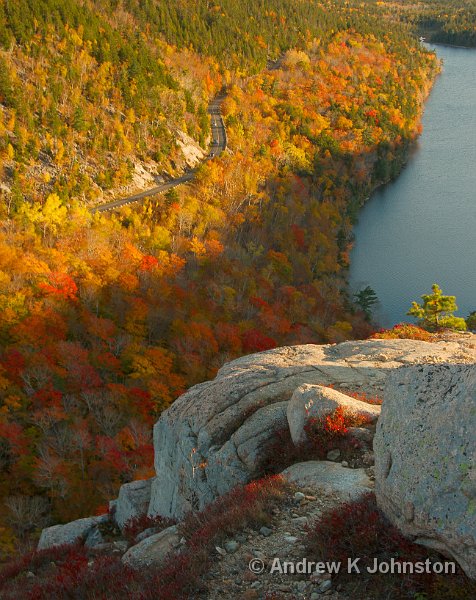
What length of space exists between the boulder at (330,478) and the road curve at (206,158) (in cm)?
6694

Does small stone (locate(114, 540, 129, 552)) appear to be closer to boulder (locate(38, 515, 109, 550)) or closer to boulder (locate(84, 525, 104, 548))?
boulder (locate(84, 525, 104, 548))

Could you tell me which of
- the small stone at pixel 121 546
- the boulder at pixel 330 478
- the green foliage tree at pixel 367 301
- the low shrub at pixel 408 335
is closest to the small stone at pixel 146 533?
the small stone at pixel 121 546

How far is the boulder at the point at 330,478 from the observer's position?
11.7 m

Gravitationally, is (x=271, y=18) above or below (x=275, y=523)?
above

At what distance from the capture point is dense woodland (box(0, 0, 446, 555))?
45344 millimetres

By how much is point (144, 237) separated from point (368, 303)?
3049 cm

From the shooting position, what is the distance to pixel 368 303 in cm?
6719

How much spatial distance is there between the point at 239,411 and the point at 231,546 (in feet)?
22.8

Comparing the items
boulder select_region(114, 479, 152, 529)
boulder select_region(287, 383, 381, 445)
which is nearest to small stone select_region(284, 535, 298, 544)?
boulder select_region(287, 383, 381, 445)

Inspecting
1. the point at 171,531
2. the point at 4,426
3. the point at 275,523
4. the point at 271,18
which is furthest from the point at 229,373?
the point at 271,18

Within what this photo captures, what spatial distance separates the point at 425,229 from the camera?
292 ft

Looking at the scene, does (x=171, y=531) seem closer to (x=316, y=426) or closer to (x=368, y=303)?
(x=316, y=426)

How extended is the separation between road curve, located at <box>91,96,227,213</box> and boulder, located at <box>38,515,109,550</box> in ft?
197

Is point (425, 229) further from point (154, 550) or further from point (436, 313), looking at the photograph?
point (154, 550)
